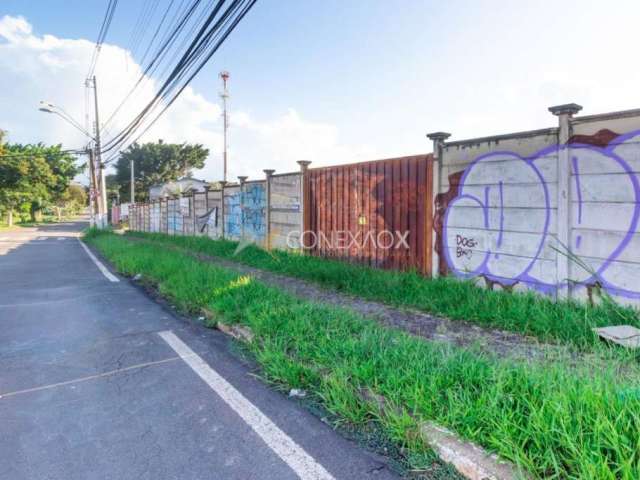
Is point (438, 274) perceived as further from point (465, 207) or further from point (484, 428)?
point (484, 428)

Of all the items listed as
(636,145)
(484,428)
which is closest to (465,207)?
(636,145)

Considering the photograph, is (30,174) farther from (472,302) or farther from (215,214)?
(472,302)

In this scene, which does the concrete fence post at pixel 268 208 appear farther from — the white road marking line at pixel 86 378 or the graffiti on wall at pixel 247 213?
the white road marking line at pixel 86 378

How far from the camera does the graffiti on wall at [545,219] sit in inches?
160

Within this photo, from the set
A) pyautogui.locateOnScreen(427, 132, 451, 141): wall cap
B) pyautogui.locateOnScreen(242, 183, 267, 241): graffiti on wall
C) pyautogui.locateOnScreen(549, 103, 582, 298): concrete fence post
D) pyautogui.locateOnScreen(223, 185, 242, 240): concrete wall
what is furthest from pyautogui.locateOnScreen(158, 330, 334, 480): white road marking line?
pyautogui.locateOnScreen(223, 185, 242, 240): concrete wall

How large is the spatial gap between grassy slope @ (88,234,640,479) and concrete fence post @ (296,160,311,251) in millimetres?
4516

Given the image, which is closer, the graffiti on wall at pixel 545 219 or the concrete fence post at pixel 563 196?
the graffiti on wall at pixel 545 219

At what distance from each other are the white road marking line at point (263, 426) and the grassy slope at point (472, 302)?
273 cm

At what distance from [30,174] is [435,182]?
4532 centimetres

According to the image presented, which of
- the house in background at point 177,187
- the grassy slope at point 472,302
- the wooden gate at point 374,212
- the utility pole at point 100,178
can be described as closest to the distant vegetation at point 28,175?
the house in background at point 177,187

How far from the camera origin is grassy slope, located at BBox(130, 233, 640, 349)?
A: 3898 mm

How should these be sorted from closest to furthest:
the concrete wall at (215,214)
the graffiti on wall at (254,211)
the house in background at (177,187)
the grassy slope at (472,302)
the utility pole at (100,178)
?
the grassy slope at (472,302)
the graffiti on wall at (254,211)
the concrete wall at (215,214)
the utility pole at (100,178)
the house in background at (177,187)

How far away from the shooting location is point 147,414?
9.23 feet

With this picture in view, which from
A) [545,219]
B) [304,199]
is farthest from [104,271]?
[545,219]
